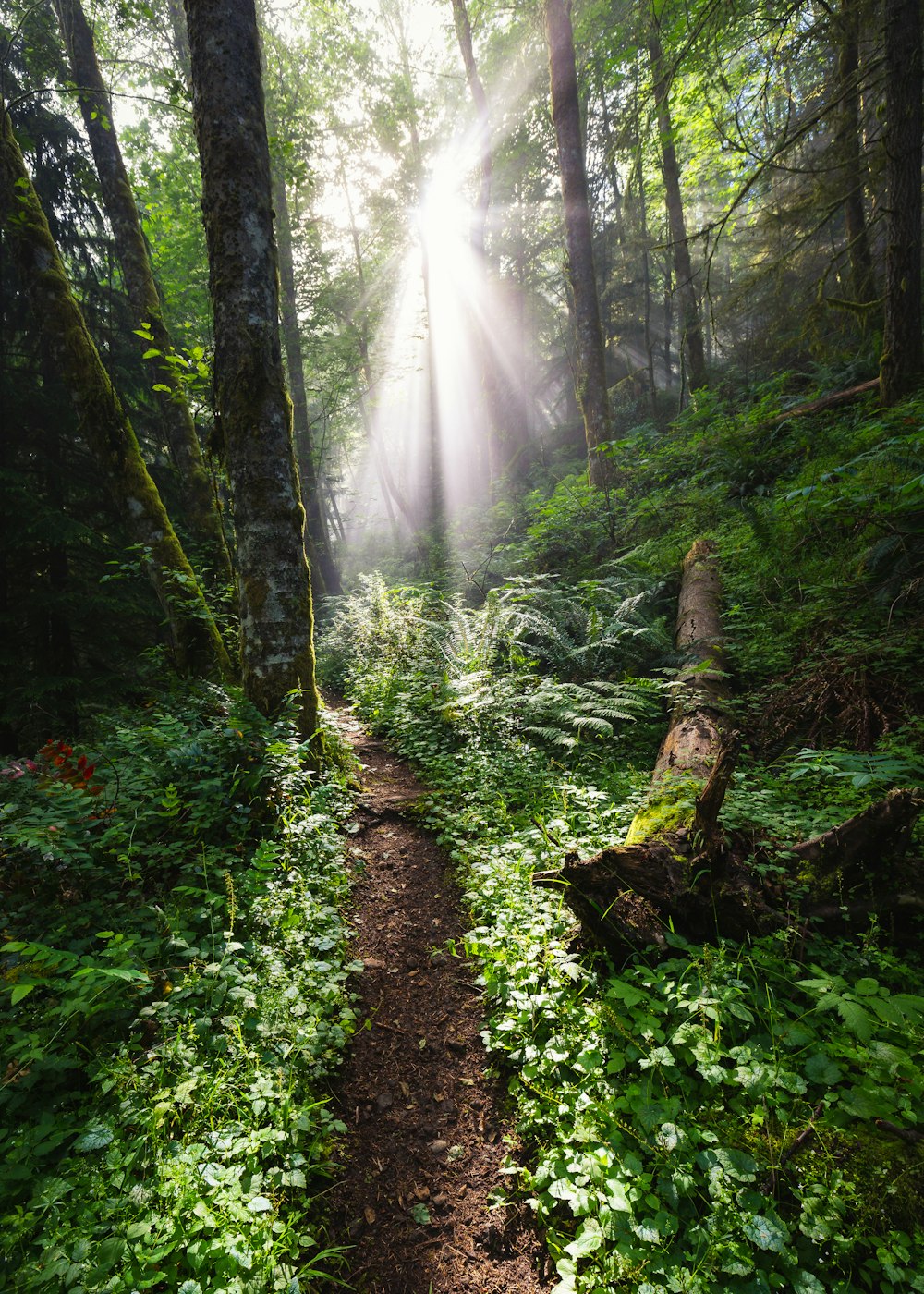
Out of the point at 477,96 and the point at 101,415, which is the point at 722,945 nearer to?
the point at 101,415

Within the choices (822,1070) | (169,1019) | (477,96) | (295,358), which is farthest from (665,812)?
(477,96)

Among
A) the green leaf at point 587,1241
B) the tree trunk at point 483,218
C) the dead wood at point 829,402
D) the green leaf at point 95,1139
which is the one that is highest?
the tree trunk at point 483,218

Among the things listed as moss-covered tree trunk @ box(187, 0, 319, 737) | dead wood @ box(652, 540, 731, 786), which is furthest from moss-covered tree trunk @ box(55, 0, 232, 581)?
dead wood @ box(652, 540, 731, 786)

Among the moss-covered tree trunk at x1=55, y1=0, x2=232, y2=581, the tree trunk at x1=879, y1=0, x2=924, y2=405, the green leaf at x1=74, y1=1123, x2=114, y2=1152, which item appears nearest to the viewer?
the green leaf at x1=74, y1=1123, x2=114, y2=1152

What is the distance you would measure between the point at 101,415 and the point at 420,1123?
6971mm

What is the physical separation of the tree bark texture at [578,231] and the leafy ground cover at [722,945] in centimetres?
287

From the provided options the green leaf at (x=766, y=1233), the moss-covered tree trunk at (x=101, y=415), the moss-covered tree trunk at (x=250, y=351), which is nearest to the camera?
the green leaf at (x=766, y=1233)

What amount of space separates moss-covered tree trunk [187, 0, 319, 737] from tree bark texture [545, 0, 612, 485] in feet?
21.2

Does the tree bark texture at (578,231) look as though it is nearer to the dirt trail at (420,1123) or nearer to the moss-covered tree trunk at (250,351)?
the moss-covered tree trunk at (250,351)

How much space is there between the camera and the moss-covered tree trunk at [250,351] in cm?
437

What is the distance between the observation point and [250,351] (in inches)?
177

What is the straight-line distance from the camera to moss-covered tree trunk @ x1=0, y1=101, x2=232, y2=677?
5551mm

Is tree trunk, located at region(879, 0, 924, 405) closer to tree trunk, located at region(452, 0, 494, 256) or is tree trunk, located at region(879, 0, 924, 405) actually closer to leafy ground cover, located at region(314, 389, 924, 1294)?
leafy ground cover, located at region(314, 389, 924, 1294)

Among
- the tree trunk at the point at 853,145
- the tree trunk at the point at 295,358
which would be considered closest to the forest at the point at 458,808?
the tree trunk at the point at 853,145
